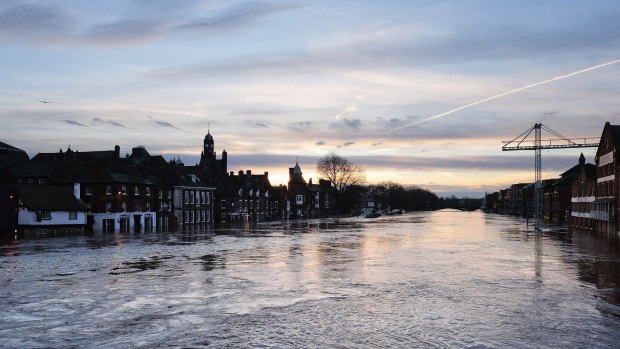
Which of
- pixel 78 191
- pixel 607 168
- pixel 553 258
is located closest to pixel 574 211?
pixel 607 168

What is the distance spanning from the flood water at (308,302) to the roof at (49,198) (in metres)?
33.1

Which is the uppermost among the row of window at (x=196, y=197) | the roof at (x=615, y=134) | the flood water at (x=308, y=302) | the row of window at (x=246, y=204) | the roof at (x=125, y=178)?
the roof at (x=615, y=134)

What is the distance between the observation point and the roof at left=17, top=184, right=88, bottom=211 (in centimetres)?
6906

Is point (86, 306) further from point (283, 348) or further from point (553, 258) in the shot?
point (553, 258)

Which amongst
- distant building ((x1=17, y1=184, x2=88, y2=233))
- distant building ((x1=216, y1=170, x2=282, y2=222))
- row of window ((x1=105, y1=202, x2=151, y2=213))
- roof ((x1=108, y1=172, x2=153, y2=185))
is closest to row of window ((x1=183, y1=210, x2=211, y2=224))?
distant building ((x1=216, y1=170, x2=282, y2=222))

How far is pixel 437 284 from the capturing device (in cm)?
2689

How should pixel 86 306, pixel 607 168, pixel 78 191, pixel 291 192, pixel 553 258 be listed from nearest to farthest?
pixel 86 306 → pixel 553 258 → pixel 607 168 → pixel 78 191 → pixel 291 192

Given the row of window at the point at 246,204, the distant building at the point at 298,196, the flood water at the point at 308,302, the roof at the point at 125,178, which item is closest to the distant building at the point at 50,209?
the roof at the point at 125,178

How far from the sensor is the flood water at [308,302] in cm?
1667

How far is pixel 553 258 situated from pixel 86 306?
30.6 metres

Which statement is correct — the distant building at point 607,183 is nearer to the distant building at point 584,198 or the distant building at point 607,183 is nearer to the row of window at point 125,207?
the distant building at point 584,198

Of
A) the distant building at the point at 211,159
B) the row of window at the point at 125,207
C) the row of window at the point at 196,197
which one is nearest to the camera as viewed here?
the row of window at the point at 125,207

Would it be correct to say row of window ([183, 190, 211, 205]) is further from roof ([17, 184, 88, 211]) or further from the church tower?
the church tower

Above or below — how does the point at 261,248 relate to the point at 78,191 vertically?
below
